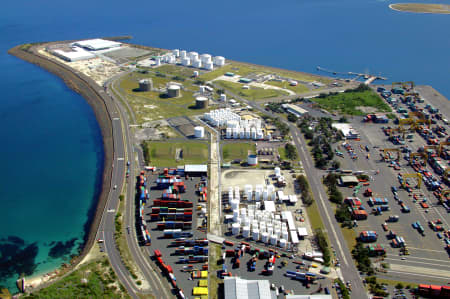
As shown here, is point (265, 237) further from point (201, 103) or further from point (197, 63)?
point (197, 63)

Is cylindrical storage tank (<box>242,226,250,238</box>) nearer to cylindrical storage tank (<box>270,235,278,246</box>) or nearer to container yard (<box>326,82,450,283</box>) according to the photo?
cylindrical storage tank (<box>270,235,278,246</box>)

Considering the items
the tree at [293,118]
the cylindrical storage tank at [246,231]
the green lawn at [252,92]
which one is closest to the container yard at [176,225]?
the cylindrical storage tank at [246,231]

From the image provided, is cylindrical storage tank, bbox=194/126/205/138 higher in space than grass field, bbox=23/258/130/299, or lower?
higher

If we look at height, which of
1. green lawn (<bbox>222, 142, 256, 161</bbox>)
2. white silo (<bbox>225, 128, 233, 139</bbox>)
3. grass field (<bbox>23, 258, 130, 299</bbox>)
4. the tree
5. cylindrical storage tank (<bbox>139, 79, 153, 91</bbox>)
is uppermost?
cylindrical storage tank (<bbox>139, 79, 153, 91</bbox>)

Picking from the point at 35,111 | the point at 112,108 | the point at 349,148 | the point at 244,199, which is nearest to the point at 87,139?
the point at 112,108

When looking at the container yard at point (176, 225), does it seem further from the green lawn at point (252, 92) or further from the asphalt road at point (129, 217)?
the green lawn at point (252, 92)

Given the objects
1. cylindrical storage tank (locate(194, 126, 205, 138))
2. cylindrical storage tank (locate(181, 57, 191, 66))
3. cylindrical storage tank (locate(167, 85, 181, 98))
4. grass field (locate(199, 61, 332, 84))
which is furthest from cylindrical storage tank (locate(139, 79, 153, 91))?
cylindrical storage tank (locate(194, 126, 205, 138))

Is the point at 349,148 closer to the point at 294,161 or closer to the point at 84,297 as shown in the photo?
the point at 294,161

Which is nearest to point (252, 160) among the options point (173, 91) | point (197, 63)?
point (173, 91)
